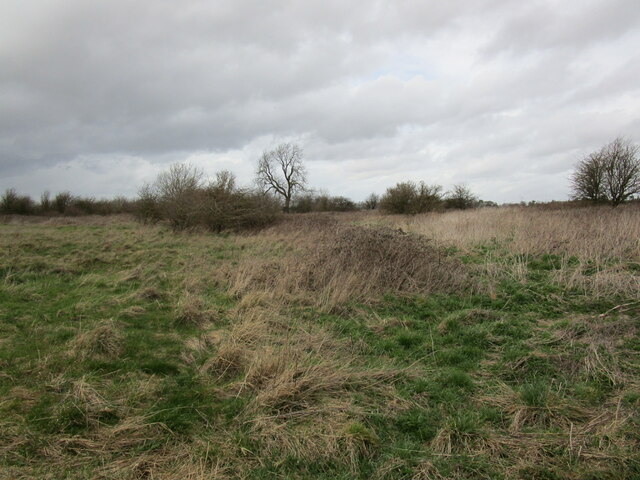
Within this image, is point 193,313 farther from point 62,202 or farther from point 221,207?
point 62,202

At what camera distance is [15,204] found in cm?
3841

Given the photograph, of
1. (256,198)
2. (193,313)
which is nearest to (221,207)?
(256,198)

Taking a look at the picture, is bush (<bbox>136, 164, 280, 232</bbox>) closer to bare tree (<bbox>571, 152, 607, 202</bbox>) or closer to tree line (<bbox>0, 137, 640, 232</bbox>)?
tree line (<bbox>0, 137, 640, 232</bbox>)

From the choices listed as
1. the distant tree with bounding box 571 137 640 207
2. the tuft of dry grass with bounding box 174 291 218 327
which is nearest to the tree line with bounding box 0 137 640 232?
the distant tree with bounding box 571 137 640 207

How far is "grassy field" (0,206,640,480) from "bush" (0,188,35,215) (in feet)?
129

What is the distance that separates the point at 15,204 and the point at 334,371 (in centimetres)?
4765

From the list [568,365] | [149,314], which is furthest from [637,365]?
[149,314]

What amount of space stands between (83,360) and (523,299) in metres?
6.71

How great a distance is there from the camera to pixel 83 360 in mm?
4238

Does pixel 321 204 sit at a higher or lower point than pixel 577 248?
higher

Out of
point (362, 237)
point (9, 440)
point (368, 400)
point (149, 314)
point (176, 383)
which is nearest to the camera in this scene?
point (9, 440)

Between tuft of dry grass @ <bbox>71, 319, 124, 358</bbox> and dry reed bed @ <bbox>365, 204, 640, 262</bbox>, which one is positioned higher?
dry reed bed @ <bbox>365, 204, 640, 262</bbox>

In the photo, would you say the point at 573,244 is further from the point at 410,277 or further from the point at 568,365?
the point at 568,365

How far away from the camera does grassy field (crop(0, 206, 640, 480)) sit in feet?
8.88
